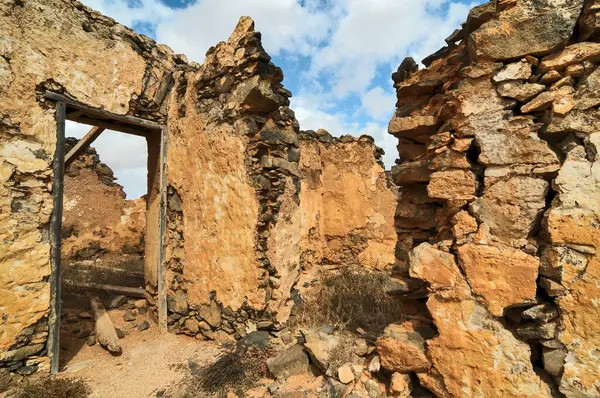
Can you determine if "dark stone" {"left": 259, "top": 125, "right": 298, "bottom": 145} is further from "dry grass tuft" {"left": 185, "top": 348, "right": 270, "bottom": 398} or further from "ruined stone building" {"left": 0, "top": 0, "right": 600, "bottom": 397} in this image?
"dry grass tuft" {"left": 185, "top": 348, "right": 270, "bottom": 398}

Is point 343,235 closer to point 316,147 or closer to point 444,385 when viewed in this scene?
point 316,147

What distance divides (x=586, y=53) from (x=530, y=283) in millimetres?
1238

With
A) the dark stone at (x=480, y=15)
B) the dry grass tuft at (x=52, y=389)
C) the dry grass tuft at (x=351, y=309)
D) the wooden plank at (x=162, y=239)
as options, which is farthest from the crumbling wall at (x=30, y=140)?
the dark stone at (x=480, y=15)

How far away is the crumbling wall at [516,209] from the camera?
1.70 metres

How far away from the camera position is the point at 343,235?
24.2ft

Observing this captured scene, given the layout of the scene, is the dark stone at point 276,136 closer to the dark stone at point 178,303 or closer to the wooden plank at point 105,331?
the dark stone at point 178,303

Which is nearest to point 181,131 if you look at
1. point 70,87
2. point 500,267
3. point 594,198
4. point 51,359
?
point 70,87

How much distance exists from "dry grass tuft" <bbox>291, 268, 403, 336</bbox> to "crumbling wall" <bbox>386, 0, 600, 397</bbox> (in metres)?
1.27

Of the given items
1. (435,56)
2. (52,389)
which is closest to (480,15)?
(435,56)

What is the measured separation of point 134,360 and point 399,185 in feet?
10.9

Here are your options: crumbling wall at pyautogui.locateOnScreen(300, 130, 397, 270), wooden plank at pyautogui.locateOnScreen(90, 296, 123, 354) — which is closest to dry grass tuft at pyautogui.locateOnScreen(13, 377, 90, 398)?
wooden plank at pyautogui.locateOnScreen(90, 296, 123, 354)

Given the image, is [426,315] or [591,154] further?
[426,315]

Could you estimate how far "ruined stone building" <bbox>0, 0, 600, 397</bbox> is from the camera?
1.76 m

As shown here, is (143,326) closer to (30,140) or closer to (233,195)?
(233,195)
